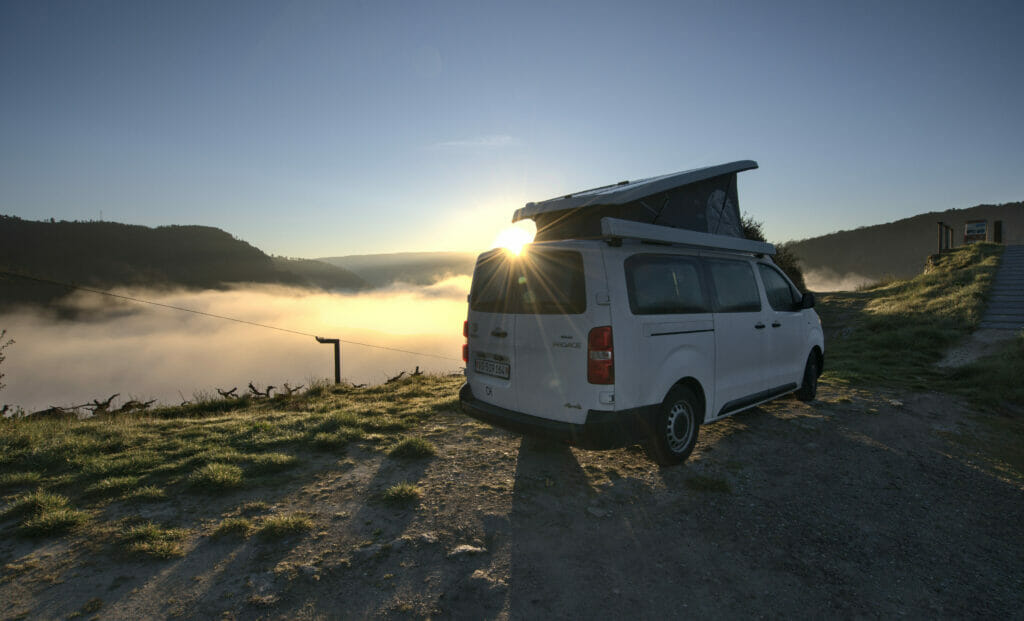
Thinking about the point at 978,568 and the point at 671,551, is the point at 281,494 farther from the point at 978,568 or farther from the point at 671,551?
the point at 978,568

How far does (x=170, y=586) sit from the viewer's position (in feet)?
8.61

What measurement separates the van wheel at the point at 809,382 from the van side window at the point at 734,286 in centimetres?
203

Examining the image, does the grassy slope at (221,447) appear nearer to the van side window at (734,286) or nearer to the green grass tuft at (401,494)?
the green grass tuft at (401,494)

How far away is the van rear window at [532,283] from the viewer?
13.0 ft

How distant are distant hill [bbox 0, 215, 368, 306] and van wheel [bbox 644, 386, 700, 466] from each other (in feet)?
514

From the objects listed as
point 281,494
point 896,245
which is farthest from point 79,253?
point 896,245

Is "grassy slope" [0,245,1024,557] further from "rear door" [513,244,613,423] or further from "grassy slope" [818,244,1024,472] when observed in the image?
"rear door" [513,244,613,423]

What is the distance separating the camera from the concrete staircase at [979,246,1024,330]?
1115cm

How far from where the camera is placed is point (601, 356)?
3.75 meters

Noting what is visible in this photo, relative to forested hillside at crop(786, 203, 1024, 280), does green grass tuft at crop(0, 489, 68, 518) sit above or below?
below

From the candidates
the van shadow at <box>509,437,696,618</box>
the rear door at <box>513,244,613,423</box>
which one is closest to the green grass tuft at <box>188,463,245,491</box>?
the van shadow at <box>509,437,696,618</box>

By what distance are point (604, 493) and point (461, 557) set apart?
1.50 m

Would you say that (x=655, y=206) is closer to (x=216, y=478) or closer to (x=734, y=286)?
(x=734, y=286)

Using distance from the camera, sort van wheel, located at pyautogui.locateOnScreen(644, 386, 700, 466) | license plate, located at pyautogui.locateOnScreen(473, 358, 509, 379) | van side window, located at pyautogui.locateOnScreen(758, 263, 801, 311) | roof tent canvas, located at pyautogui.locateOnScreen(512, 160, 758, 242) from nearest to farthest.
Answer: van wheel, located at pyautogui.locateOnScreen(644, 386, 700, 466), license plate, located at pyautogui.locateOnScreen(473, 358, 509, 379), roof tent canvas, located at pyautogui.locateOnScreen(512, 160, 758, 242), van side window, located at pyautogui.locateOnScreen(758, 263, 801, 311)
